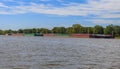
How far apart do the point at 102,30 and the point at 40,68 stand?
527 feet

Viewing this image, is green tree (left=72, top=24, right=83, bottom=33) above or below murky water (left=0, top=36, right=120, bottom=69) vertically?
above

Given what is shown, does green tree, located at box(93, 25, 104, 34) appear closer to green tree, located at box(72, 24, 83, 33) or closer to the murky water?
green tree, located at box(72, 24, 83, 33)

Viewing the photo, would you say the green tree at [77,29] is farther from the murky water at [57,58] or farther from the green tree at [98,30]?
the murky water at [57,58]

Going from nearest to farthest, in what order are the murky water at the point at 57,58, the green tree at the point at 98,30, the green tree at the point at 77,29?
the murky water at the point at 57,58 < the green tree at the point at 98,30 < the green tree at the point at 77,29

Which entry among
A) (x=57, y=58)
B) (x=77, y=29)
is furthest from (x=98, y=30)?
(x=57, y=58)

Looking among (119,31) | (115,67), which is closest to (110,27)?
(119,31)

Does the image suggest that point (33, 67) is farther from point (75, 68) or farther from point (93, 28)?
point (93, 28)

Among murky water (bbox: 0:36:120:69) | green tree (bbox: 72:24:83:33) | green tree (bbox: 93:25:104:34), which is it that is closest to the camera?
murky water (bbox: 0:36:120:69)

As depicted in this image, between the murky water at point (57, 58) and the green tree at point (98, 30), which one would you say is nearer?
the murky water at point (57, 58)

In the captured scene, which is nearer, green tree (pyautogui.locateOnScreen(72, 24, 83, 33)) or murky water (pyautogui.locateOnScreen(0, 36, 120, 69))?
murky water (pyautogui.locateOnScreen(0, 36, 120, 69))

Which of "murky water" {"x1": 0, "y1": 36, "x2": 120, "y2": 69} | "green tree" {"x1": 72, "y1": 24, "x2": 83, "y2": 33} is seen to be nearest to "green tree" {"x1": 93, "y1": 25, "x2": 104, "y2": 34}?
"green tree" {"x1": 72, "y1": 24, "x2": 83, "y2": 33}

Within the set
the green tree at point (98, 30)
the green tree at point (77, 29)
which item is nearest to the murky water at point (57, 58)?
the green tree at point (98, 30)

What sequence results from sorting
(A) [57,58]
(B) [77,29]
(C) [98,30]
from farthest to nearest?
(B) [77,29] < (C) [98,30] < (A) [57,58]

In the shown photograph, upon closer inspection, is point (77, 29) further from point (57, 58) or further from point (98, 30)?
point (57, 58)
